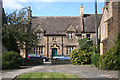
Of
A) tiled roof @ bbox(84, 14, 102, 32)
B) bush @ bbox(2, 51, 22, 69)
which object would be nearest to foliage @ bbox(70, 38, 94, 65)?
bush @ bbox(2, 51, 22, 69)

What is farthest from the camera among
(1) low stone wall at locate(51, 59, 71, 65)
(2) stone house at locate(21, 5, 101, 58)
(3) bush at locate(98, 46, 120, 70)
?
(2) stone house at locate(21, 5, 101, 58)

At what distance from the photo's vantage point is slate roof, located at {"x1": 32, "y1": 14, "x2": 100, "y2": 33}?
137 ft

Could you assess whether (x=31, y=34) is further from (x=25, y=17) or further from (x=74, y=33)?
(x=74, y=33)

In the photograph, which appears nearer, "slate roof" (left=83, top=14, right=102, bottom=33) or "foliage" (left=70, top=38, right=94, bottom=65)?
"foliage" (left=70, top=38, right=94, bottom=65)

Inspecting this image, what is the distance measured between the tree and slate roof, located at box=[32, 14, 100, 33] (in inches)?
679

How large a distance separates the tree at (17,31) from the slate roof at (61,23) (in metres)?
17.2

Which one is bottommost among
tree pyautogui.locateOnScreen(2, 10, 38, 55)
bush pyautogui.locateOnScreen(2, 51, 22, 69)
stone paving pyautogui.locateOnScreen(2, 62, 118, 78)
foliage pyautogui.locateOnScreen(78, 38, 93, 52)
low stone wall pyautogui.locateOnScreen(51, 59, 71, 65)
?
low stone wall pyautogui.locateOnScreen(51, 59, 71, 65)

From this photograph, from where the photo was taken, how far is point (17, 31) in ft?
73.2

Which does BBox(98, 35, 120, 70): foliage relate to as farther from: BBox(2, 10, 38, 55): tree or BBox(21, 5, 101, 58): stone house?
BBox(21, 5, 101, 58): stone house

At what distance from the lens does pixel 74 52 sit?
27.5m

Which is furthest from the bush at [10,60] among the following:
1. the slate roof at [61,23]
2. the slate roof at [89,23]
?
the slate roof at [89,23]

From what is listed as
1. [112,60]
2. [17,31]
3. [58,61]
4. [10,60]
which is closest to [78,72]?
[112,60]

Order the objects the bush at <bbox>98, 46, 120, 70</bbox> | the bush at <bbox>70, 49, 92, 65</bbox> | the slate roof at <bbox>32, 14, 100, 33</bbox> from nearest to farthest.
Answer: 1. the bush at <bbox>98, 46, 120, 70</bbox>
2. the bush at <bbox>70, 49, 92, 65</bbox>
3. the slate roof at <bbox>32, 14, 100, 33</bbox>

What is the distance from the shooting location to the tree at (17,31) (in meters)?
21.6
